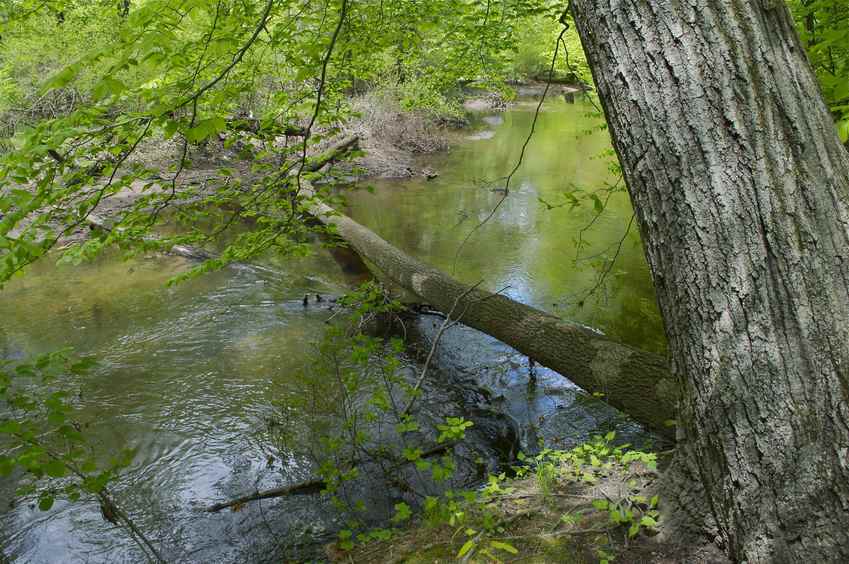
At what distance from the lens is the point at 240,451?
469 cm

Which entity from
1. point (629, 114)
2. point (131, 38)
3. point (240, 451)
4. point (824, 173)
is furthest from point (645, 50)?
point (240, 451)

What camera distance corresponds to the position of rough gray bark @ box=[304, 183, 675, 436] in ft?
11.6

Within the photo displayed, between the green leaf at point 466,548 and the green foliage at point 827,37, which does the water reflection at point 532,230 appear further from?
the green leaf at point 466,548

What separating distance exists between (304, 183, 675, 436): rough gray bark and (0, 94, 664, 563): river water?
698 mm

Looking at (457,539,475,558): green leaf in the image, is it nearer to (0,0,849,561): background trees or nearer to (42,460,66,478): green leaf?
(0,0,849,561): background trees

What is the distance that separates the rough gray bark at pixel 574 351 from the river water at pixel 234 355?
70 cm

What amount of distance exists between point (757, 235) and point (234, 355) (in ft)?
19.0

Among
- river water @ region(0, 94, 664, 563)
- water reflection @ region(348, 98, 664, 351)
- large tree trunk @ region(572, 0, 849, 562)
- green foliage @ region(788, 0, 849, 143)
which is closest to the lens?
large tree trunk @ region(572, 0, 849, 562)

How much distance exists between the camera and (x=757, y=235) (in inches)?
56.2

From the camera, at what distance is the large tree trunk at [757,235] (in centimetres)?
142

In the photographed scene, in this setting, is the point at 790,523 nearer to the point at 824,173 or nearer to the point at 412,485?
the point at 824,173

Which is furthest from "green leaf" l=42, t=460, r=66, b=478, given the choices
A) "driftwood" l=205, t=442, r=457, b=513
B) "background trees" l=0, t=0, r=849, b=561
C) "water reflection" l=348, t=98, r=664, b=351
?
"water reflection" l=348, t=98, r=664, b=351

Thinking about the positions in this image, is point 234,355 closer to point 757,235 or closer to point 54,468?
point 54,468

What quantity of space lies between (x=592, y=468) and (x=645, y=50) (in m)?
2.22
